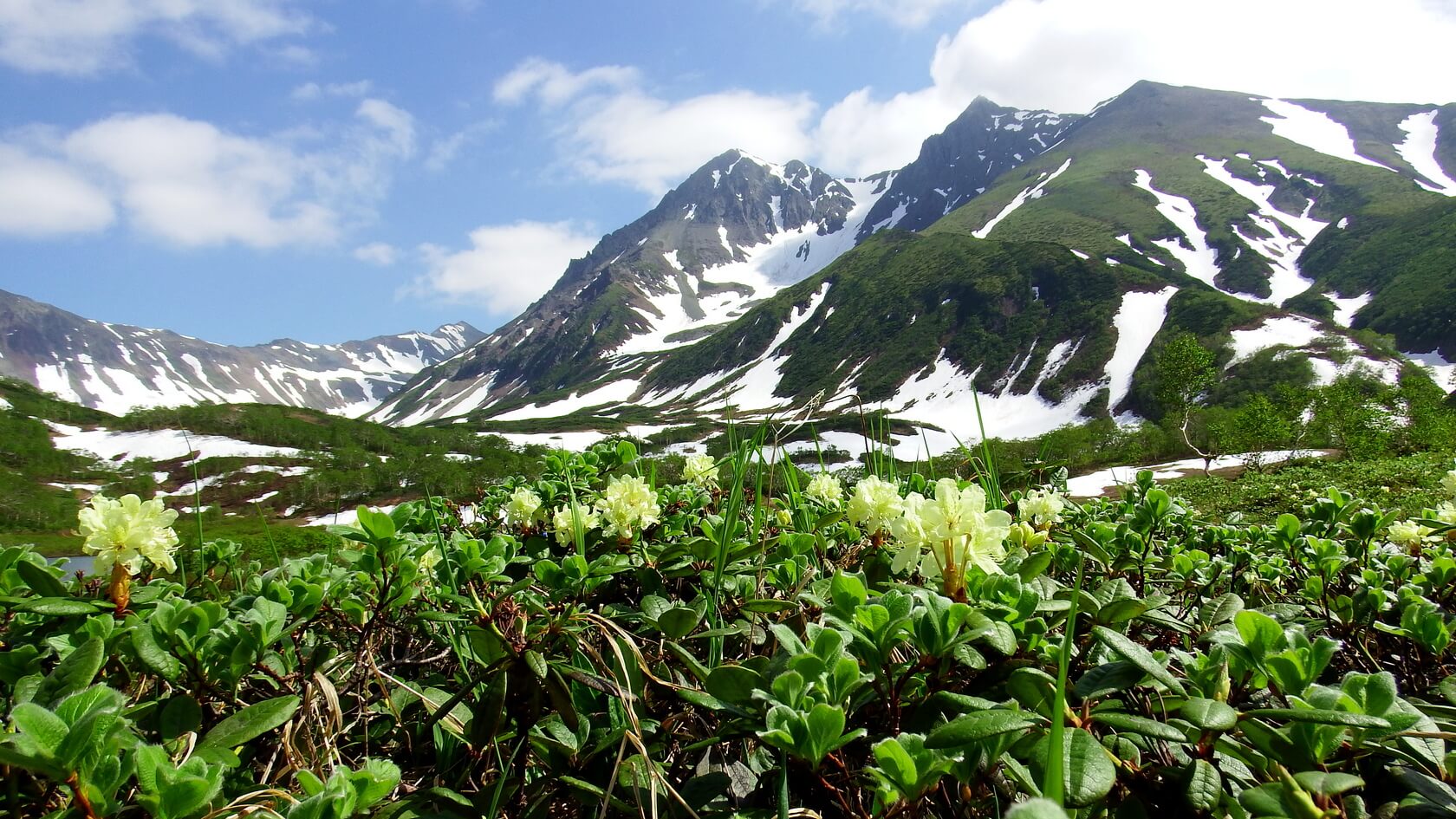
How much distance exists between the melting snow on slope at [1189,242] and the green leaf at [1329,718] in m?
96.0

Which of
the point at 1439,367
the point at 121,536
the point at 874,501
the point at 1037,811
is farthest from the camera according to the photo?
the point at 1439,367

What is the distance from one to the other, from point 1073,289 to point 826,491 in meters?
88.9

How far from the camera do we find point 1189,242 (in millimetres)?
91000

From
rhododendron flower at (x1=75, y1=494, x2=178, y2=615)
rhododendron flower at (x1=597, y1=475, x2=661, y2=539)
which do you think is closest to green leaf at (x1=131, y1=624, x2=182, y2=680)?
rhododendron flower at (x1=75, y1=494, x2=178, y2=615)

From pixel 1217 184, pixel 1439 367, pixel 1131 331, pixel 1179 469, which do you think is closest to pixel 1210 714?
pixel 1179 469

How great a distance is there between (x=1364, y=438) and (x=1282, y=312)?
4842 cm

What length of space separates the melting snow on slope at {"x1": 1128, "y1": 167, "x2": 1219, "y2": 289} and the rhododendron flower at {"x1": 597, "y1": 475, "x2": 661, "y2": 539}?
95.5 m

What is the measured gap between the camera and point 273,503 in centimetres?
4756

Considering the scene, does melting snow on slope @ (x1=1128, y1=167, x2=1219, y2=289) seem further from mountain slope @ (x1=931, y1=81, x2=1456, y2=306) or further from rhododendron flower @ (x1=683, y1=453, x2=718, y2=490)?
rhododendron flower @ (x1=683, y1=453, x2=718, y2=490)

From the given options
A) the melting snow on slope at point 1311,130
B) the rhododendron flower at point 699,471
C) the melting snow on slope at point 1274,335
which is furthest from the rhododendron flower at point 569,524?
the melting snow on slope at point 1311,130

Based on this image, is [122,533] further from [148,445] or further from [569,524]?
[148,445]

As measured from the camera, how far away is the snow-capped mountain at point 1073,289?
6681 cm

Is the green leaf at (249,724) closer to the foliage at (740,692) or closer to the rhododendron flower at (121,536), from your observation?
the foliage at (740,692)

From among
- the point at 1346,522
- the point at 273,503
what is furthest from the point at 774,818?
the point at 273,503
